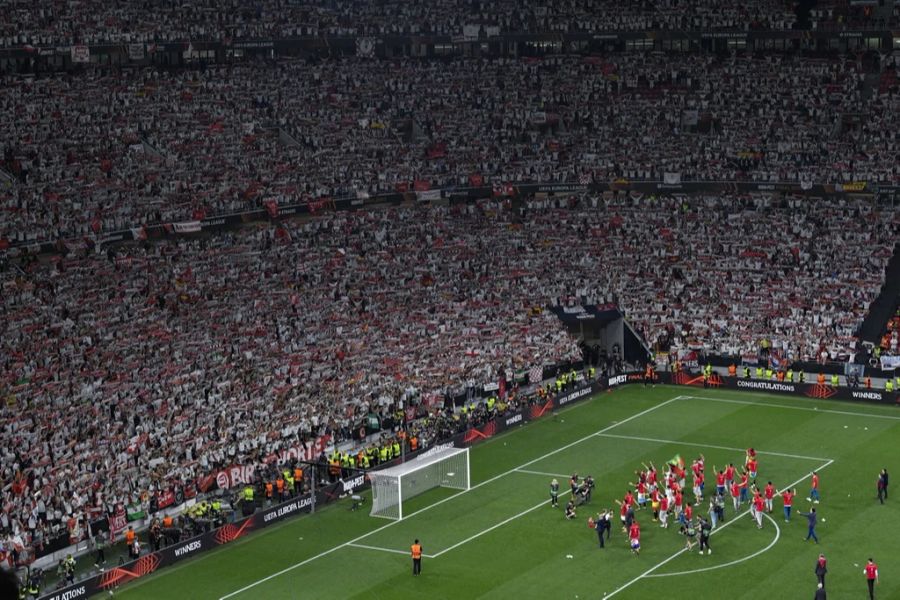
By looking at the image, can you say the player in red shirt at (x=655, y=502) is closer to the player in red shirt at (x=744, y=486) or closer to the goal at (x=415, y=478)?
the player in red shirt at (x=744, y=486)

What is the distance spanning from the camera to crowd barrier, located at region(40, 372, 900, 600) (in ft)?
107

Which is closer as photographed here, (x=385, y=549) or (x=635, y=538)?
(x=635, y=538)

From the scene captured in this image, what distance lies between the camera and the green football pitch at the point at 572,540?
3275 centimetres

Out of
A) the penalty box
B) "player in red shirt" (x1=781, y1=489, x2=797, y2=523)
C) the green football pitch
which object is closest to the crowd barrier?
the green football pitch

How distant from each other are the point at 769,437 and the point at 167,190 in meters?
29.8

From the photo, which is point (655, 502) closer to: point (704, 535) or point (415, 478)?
point (704, 535)

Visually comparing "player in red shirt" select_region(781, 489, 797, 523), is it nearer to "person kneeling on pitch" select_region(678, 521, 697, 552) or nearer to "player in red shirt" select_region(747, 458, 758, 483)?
"player in red shirt" select_region(747, 458, 758, 483)

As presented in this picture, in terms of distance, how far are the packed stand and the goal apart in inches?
1336

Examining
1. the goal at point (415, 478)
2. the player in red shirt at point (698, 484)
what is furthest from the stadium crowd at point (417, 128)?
the player in red shirt at point (698, 484)

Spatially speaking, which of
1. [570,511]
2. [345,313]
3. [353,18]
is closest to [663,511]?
[570,511]

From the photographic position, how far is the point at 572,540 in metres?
36.5

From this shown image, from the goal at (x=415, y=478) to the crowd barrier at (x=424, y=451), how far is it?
1201 millimetres

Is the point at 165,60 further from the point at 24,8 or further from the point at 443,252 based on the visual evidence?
the point at 443,252

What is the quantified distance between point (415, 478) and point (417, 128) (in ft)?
112
